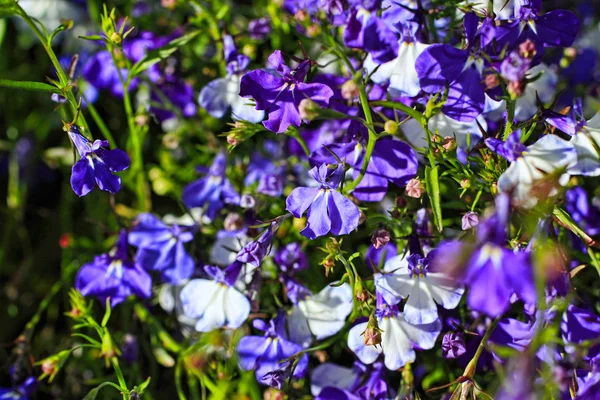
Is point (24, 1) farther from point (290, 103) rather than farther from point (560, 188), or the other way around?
point (560, 188)

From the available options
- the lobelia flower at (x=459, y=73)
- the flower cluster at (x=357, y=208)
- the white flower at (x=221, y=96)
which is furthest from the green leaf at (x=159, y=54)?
the lobelia flower at (x=459, y=73)

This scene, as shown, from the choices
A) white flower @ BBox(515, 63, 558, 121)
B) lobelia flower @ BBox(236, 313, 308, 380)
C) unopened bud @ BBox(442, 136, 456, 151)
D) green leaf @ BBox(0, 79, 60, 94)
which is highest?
green leaf @ BBox(0, 79, 60, 94)

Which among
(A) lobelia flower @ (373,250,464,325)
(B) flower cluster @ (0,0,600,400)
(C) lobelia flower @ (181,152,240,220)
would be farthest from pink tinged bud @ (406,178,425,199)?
(C) lobelia flower @ (181,152,240,220)

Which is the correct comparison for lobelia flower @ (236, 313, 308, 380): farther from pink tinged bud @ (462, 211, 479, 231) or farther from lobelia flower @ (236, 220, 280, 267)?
pink tinged bud @ (462, 211, 479, 231)

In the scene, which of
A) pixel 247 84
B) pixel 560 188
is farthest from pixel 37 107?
pixel 560 188

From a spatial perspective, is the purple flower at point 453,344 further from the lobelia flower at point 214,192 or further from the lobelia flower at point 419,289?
the lobelia flower at point 214,192
